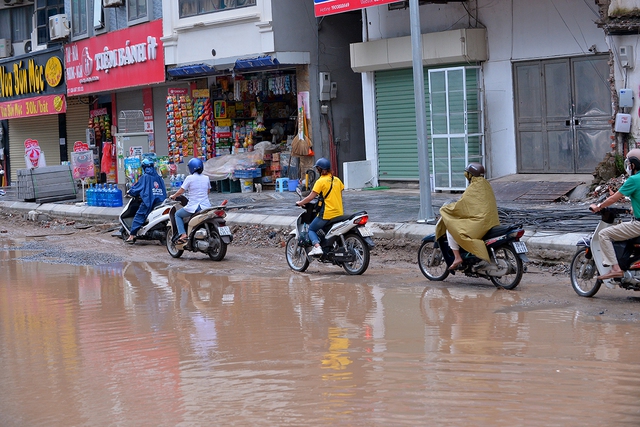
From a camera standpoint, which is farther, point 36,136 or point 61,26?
point 36,136

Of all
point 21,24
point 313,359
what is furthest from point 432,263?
point 21,24

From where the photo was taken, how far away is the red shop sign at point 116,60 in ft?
83.2

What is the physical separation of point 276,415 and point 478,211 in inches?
207

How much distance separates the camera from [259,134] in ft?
78.6

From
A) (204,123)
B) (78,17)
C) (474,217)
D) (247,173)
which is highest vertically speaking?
(78,17)

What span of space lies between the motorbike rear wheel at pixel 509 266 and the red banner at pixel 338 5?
944 cm

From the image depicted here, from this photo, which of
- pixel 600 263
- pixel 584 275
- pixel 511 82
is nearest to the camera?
pixel 600 263

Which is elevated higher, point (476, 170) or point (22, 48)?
point (22, 48)

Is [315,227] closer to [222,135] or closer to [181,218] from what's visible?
[181,218]

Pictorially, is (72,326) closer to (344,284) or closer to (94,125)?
(344,284)

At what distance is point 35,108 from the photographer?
3222 cm

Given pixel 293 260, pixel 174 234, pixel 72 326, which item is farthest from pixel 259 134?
pixel 72 326

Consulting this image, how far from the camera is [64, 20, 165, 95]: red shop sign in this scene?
25.4 metres

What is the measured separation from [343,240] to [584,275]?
3.36m
